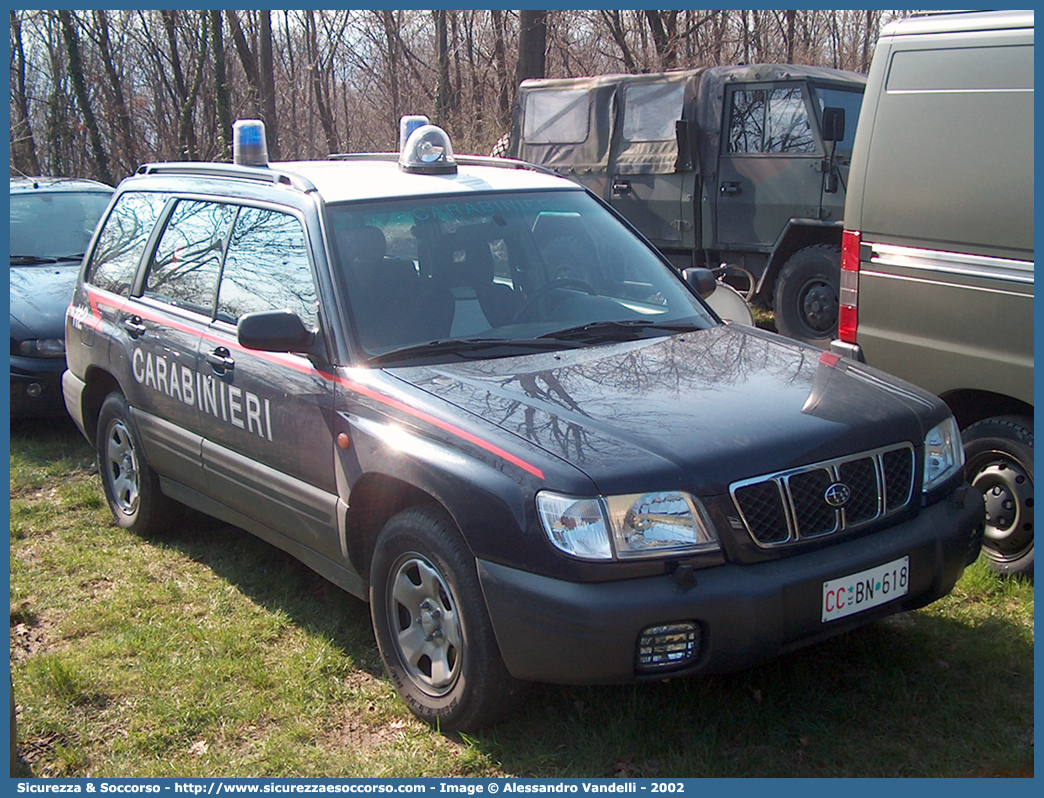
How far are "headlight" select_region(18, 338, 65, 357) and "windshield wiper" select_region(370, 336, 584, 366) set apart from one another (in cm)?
460

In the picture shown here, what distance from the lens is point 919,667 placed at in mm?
Answer: 3727

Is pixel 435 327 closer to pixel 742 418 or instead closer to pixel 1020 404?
pixel 742 418

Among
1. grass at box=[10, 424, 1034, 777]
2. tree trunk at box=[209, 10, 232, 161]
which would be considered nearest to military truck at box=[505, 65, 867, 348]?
grass at box=[10, 424, 1034, 777]

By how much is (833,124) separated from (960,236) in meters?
4.48

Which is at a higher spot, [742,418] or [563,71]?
[563,71]

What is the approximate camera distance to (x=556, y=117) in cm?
1180

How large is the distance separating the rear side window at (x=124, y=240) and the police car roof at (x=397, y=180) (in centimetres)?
87

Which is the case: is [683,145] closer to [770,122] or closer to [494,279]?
[770,122]

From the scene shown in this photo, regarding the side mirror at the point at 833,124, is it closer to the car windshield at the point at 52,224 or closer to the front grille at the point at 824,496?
the front grille at the point at 824,496

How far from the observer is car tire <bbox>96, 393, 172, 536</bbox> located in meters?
5.21

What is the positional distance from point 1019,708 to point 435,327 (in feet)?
7.85

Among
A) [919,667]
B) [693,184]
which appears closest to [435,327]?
[919,667]

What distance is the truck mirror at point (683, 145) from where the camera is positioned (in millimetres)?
10188

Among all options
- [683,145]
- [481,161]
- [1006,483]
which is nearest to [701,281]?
[481,161]
